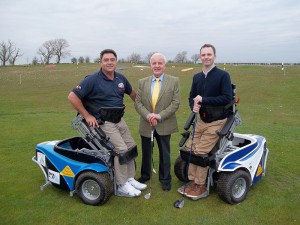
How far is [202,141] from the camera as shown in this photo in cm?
513

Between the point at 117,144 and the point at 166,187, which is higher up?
the point at 117,144

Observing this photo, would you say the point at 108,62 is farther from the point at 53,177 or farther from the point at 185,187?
the point at 185,187

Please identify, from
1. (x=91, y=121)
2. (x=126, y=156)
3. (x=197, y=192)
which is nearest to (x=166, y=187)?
(x=197, y=192)

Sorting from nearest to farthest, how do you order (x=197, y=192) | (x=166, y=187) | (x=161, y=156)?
(x=197, y=192), (x=166, y=187), (x=161, y=156)

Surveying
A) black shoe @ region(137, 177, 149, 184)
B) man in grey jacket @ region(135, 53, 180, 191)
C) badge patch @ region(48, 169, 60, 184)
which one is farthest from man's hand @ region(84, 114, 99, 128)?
black shoe @ region(137, 177, 149, 184)

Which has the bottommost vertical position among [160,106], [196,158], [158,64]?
[196,158]

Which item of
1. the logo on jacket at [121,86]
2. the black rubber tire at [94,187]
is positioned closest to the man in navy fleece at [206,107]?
the logo on jacket at [121,86]

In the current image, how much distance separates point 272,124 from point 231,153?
6.65 metres

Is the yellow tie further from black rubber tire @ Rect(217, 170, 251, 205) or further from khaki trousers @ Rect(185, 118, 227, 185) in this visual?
black rubber tire @ Rect(217, 170, 251, 205)

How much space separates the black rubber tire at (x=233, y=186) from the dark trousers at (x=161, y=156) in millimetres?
990

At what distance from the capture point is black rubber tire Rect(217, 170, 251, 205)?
4.86 m

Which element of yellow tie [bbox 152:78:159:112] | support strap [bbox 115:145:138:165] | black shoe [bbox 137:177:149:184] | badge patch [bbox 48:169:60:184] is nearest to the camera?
support strap [bbox 115:145:138:165]

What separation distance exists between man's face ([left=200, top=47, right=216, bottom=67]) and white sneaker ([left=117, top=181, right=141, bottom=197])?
2186 millimetres

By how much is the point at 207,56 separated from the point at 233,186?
76.4 inches
